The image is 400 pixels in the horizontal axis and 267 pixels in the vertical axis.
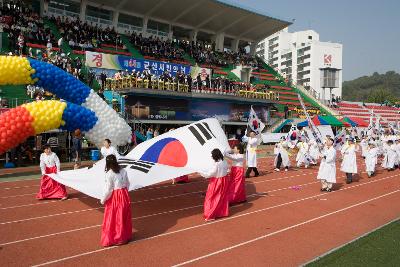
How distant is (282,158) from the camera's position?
1816 cm

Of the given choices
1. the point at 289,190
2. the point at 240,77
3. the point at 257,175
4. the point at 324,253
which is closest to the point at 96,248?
the point at 324,253

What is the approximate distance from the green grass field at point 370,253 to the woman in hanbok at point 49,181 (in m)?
7.59

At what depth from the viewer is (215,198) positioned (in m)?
9.36

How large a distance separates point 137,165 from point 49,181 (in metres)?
3.57

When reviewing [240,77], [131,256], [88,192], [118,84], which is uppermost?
[240,77]

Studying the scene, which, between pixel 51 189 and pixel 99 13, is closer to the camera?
pixel 51 189

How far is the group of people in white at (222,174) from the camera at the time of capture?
24.3 ft

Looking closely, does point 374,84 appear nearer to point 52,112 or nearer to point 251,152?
point 251,152

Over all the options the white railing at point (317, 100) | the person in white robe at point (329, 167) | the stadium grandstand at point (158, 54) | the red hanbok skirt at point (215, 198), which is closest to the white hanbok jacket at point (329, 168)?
the person in white robe at point (329, 167)

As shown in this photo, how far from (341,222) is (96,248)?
225 inches

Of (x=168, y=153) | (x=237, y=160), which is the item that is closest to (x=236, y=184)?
(x=237, y=160)

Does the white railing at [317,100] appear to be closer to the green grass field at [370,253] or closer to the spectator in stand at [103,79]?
the spectator in stand at [103,79]

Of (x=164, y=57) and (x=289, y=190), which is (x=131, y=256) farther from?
(x=164, y=57)

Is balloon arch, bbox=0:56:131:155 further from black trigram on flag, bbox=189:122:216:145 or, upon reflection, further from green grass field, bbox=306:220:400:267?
green grass field, bbox=306:220:400:267
